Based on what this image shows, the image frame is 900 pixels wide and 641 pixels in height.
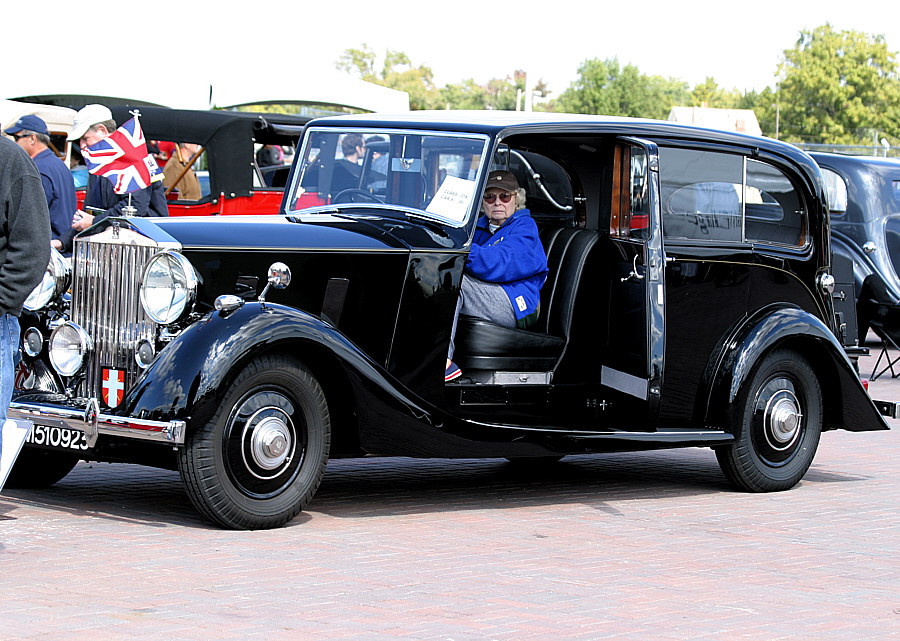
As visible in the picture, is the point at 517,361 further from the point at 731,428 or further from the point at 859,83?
the point at 859,83

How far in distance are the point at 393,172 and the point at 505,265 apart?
2.53 feet

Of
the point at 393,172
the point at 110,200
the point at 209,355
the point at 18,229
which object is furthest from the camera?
the point at 110,200

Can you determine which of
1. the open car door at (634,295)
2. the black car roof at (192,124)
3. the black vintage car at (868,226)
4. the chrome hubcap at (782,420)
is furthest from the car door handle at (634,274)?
the black car roof at (192,124)

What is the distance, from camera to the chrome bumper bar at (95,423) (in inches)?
209

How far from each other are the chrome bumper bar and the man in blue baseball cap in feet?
12.3

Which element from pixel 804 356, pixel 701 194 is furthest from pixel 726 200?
pixel 804 356

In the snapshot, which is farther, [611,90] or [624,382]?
[611,90]

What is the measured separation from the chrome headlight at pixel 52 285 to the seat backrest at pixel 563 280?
243 centimetres

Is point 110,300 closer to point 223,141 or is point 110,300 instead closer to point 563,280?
point 563,280

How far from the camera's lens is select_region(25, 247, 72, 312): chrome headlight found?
6.16 metres

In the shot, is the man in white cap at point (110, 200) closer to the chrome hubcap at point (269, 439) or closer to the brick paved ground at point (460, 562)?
the brick paved ground at point (460, 562)

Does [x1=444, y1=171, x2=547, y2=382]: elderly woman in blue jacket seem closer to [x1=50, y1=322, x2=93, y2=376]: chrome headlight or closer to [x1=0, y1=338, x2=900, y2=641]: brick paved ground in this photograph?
[x1=0, y1=338, x2=900, y2=641]: brick paved ground

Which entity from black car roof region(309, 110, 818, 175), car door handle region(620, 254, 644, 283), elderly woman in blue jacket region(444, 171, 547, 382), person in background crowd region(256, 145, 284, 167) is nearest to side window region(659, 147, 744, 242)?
black car roof region(309, 110, 818, 175)

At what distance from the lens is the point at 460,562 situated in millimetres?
5266
